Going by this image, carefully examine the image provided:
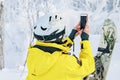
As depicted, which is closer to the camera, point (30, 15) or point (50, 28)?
point (50, 28)

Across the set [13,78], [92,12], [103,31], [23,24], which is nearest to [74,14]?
[92,12]

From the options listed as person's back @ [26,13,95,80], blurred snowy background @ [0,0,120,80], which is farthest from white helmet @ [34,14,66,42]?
blurred snowy background @ [0,0,120,80]

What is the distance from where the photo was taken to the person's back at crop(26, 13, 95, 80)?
264 centimetres

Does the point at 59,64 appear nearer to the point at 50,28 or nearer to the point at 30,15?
the point at 50,28

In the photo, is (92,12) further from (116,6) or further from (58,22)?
(58,22)

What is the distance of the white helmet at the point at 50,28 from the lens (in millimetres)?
2697

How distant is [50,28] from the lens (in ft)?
8.87

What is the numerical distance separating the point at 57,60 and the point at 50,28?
0.77 feet

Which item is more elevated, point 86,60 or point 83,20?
point 83,20

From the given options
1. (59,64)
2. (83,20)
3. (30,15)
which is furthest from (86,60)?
(30,15)

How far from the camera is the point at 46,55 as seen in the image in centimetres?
271

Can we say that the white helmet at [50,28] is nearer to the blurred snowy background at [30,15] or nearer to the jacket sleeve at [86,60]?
the jacket sleeve at [86,60]

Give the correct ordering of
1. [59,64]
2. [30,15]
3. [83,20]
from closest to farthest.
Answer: [59,64]
[83,20]
[30,15]

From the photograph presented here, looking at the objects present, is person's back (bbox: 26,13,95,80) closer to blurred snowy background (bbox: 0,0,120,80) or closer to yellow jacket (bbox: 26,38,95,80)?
yellow jacket (bbox: 26,38,95,80)
